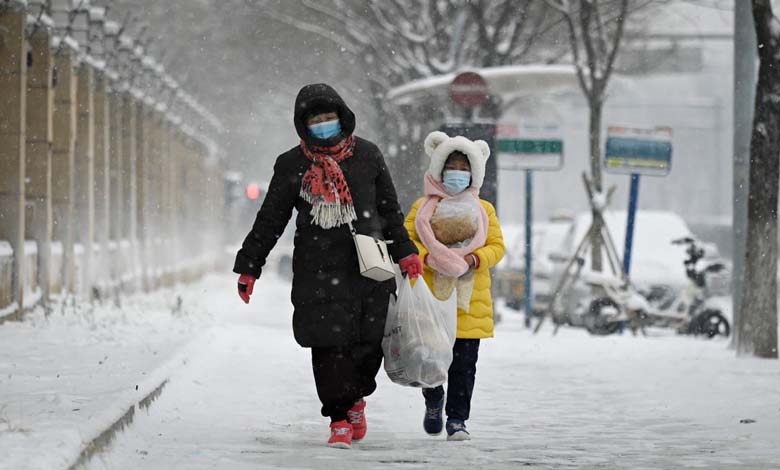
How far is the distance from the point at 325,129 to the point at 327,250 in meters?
0.59

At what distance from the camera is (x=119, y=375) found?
1112 cm

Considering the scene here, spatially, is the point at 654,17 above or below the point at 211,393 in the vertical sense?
above

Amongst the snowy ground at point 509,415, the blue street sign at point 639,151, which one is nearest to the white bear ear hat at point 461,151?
the snowy ground at point 509,415

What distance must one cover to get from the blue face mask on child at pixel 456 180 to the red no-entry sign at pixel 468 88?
34.3 feet

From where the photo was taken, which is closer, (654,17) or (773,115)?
(773,115)

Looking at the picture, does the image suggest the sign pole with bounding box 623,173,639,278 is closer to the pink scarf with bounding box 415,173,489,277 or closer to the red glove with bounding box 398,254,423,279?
the pink scarf with bounding box 415,173,489,277

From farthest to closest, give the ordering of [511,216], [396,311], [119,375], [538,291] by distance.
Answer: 1. [511,216]
2. [538,291]
3. [119,375]
4. [396,311]

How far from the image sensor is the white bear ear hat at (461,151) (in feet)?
29.3

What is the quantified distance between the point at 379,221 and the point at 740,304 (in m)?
7.61

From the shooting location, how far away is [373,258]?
838 cm

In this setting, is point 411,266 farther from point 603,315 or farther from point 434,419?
point 603,315

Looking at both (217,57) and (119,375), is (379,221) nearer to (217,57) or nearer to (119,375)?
(119,375)

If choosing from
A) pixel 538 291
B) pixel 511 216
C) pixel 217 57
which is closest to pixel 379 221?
pixel 538 291

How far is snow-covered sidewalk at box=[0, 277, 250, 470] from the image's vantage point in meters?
7.39
